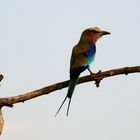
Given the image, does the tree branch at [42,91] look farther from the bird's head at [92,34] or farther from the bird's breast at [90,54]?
the bird's head at [92,34]

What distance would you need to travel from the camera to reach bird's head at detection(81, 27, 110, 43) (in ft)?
25.0

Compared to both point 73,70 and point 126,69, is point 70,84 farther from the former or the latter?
point 126,69

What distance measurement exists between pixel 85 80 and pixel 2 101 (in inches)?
48.7

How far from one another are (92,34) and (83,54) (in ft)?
2.13

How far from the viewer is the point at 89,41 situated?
765 centimetres

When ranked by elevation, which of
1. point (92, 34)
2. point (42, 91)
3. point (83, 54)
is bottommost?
point (42, 91)

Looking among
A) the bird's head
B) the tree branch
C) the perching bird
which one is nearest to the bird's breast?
the perching bird

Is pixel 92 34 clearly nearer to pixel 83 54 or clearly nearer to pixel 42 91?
pixel 83 54

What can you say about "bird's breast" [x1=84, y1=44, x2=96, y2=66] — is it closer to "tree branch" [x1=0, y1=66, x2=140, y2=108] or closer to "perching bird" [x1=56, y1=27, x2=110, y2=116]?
"perching bird" [x1=56, y1=27, x2=110, y2=116]

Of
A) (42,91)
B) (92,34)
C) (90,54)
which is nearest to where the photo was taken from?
(42,91)

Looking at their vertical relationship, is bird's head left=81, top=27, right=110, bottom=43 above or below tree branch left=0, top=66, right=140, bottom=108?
above

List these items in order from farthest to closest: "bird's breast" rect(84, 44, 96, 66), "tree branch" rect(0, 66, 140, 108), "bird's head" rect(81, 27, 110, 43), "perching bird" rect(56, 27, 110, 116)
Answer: "bird's head" rect(81, 27, 110, 43)
"bird's breast" rect(84, 44, 96, 66)
"perching bird" rect(56, 27, 110, 116)
"tree branch" rect(0, 66, 140, 108)

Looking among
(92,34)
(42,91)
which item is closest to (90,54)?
(92,34)

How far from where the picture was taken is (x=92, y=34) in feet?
25.2
